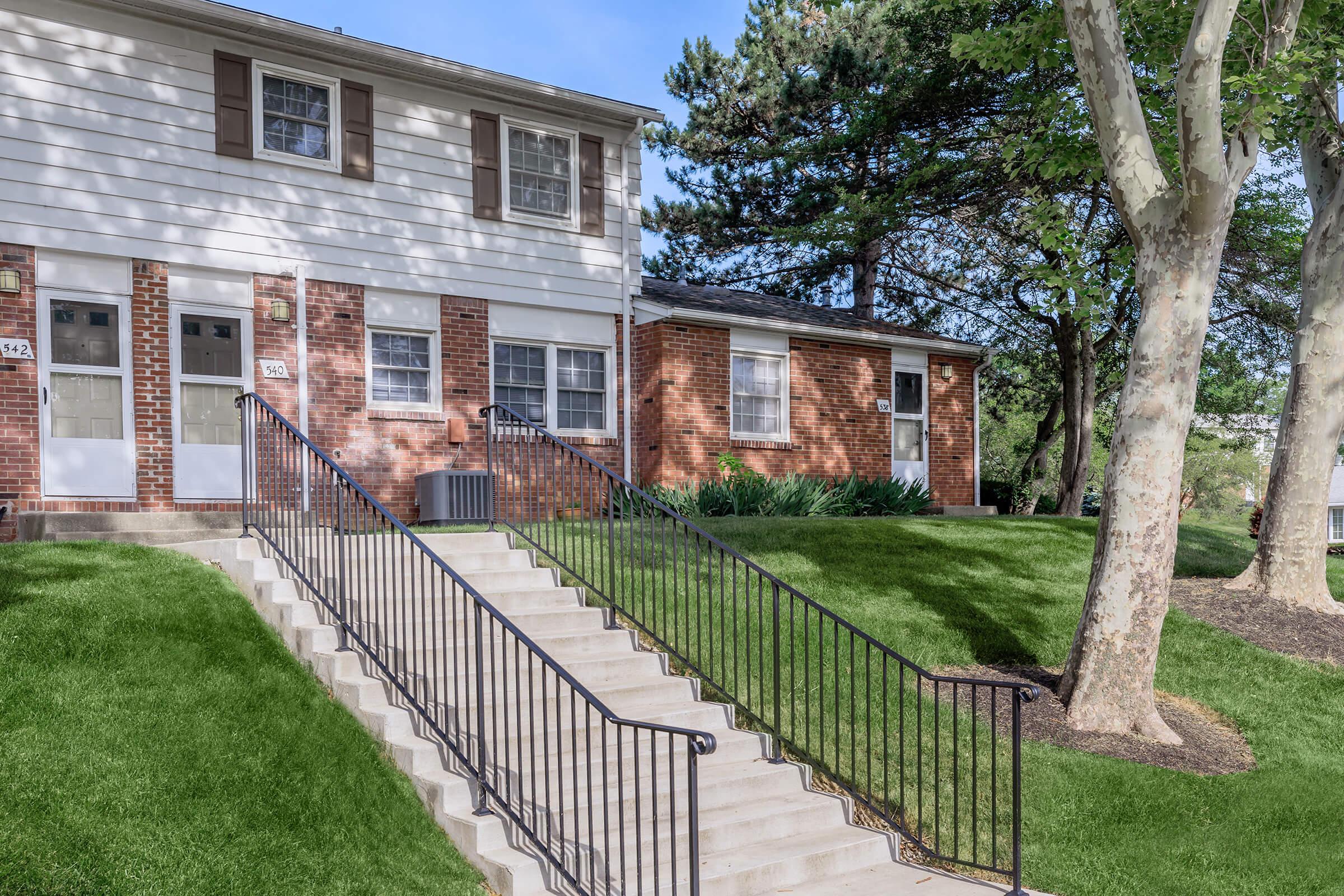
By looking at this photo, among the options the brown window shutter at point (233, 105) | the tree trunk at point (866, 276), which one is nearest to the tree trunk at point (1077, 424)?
the tree trunk at point (866, 276)

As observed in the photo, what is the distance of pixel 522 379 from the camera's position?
13.7 metres

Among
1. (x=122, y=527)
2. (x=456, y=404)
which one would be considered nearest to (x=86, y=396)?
(x=122, y=527)

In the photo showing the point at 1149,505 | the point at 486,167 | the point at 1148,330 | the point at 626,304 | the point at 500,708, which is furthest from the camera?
the point at 626,304

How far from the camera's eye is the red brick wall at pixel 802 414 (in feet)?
47.6

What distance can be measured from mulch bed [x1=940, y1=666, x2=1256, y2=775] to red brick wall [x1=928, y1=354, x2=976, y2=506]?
9.57m

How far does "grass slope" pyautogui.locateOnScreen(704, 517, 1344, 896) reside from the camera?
19.0 ft

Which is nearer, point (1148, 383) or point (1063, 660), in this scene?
point (1148, 383)

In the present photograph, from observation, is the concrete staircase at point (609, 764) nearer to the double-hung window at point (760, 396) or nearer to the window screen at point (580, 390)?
the window screen at point (580, 390)

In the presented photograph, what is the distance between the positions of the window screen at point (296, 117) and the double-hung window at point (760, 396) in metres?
6.24

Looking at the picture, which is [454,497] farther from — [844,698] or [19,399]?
[844,698]

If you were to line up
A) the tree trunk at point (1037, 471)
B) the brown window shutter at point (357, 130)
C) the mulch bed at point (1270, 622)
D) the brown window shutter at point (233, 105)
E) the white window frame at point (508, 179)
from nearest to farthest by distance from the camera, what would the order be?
the mulch bed at point (1270, 622) → the brown window shutter at point (233, 105) → the brown window shutter at point (357, 130) → the white window frame at point (508, 179) → the tree trunk at point (1037, 471)

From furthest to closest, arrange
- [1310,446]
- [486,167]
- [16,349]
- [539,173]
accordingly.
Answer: [539,173] < [486,167] < [16,349] < [1310,446]

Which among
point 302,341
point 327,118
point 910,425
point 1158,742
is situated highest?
point 327,118

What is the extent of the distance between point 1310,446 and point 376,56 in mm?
10518
